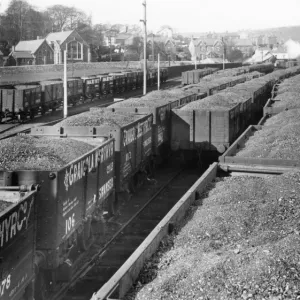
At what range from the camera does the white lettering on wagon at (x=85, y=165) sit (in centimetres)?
868

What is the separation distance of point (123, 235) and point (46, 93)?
22482 mm

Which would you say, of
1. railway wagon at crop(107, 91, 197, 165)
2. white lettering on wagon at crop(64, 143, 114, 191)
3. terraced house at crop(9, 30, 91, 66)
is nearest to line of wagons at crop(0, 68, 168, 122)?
railway wagon at crop(107, 91, 197, 165)

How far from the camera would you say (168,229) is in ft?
25.8

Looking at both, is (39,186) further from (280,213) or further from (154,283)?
(280,213)

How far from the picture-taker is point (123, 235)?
12984 millimetres

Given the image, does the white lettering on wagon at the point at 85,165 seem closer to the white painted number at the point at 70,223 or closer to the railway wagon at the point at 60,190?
the railway wagon at the point at 60,190

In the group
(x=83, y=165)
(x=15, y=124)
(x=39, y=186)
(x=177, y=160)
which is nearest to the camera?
(x=39, y=186)

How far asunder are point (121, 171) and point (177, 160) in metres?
7.69

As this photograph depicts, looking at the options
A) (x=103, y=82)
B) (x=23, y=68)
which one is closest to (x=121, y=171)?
(x=103, y=82)

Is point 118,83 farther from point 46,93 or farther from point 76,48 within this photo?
point 76,48

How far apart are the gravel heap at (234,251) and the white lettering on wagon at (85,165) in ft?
6.64

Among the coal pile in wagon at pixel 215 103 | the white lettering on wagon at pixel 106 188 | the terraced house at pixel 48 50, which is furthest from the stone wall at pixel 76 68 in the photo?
the white lettering on wagon at pixel 106 188

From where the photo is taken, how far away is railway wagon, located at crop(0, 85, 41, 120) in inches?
1186

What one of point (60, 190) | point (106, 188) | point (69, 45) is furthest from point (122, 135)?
point (69, 45)
